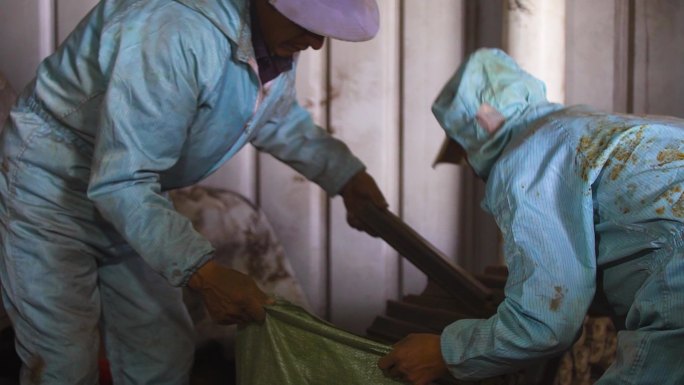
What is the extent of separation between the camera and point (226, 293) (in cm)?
207

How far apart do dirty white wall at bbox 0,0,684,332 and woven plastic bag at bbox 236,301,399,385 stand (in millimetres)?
1621

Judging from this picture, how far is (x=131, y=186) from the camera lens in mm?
2062

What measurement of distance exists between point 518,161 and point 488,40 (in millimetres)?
2036

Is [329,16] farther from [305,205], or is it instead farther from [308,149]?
[305,205]

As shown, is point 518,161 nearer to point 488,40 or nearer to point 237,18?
point 237,18

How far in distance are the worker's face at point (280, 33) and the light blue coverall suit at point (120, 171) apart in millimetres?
59

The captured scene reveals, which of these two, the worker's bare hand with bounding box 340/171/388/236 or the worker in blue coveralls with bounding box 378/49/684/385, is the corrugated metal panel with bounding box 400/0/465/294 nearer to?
the worker's bare hand with bounding box 340/171/388/236

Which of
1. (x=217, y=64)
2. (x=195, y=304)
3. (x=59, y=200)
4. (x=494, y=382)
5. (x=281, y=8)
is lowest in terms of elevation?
(x=195, y=304)

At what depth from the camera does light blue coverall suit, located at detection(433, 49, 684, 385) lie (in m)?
1.69

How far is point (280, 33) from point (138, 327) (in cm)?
95

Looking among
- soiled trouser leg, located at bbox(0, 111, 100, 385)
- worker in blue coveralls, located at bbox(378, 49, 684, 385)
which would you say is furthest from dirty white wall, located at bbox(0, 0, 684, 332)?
worker in blue coveralls, located at bbox(378, 49, 684, 385)

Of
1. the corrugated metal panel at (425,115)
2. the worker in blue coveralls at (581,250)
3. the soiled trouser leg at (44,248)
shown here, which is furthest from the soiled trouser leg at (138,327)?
the corrugated metal panel at (425,115)

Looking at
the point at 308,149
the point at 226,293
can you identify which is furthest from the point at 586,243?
the point at 308,149

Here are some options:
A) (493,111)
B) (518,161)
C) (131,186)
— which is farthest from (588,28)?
(131,186)
